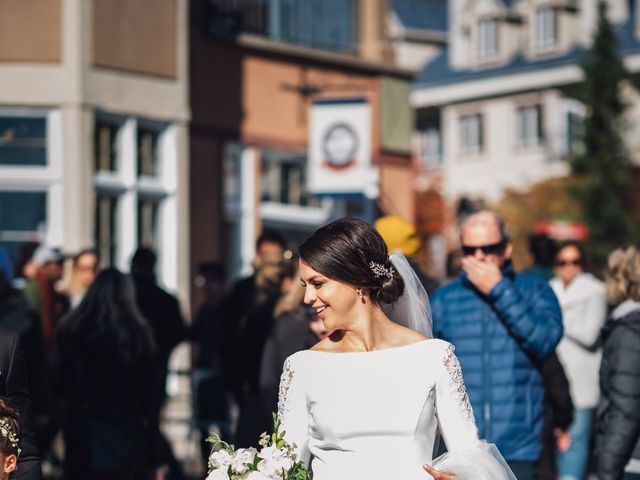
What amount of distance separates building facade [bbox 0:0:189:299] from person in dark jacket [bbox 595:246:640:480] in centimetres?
1156

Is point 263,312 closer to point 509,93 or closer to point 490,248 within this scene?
point 490,248

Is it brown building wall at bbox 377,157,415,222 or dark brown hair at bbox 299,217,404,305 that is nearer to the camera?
dark brown hair at bbox 299,217,404,305

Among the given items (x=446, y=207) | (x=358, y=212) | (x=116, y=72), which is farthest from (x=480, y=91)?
(x=116, y=72)

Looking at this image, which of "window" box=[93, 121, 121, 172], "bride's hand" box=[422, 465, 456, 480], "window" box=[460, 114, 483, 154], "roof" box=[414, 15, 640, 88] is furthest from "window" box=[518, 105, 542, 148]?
"bride's hand" box=[422, 465, 456, 480]

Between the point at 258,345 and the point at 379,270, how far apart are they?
215 inches

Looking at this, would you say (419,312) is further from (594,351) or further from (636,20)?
(636,20)

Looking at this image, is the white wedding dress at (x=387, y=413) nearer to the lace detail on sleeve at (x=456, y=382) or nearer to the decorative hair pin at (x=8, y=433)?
the lace detail on sleeve at (x=456, y=382)

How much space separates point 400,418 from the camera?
552cm

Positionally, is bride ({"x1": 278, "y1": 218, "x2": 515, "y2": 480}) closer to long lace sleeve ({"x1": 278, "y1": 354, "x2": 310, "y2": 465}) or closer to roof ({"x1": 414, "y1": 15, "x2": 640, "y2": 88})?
long lace sleeve ({"x1": 278, "y1": 354, "x2": 310, "y2": 465})

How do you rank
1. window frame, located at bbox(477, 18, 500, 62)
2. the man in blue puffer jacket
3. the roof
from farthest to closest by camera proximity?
window frame, located at bbox(477, 18, 500, 62)
the roof
the man in blue puffer jacket

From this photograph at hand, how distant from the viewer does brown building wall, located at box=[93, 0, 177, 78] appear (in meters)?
20.0

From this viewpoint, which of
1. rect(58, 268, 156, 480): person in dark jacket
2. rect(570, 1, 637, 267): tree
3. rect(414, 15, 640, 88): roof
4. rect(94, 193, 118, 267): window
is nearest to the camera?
rect(58, 268, 156, 480): person in dark jacket

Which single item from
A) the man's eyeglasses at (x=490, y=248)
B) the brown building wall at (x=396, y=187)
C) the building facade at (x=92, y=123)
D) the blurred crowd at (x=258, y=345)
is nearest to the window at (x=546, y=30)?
the brown building wall at (x=396, y=187)

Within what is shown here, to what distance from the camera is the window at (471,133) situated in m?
63.2
